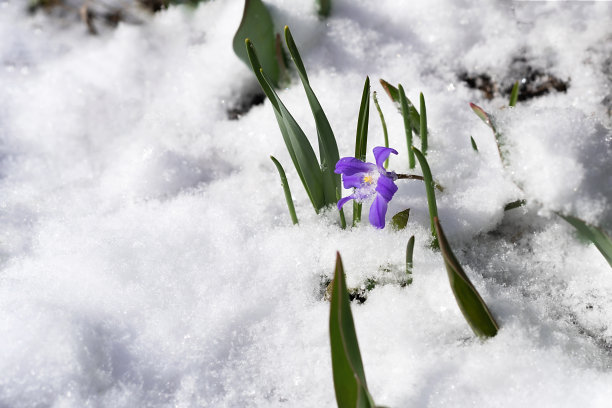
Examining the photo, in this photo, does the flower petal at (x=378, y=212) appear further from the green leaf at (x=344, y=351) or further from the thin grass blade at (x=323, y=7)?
the thin grass blade at (x=323, y=7)

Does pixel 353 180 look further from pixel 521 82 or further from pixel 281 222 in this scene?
pixel 521 82

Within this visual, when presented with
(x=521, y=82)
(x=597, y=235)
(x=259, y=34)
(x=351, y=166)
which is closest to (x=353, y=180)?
(x=351, y=166)


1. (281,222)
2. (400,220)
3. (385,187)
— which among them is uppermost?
(385,187)

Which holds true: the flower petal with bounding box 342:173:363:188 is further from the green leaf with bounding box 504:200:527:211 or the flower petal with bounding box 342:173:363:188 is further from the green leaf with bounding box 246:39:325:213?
the green leaf with bounding box 504:200:527:211

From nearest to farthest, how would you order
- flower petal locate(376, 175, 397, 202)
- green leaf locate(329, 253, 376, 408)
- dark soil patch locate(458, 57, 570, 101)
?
1. green leaf locate(329, 253, 376, 408)
2. flower petal locate(376, 175, 397, 202)
3. dark soil patch locate(458, 57, 570, 101)

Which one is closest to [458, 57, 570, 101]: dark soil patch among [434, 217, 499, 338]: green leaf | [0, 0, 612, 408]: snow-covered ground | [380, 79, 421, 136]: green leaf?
[0, 0, 612, 408]: snow-covered ground
